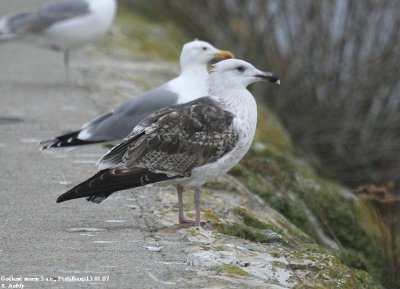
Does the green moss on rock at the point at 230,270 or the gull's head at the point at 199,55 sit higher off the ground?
the gull's head at the point at 199,55

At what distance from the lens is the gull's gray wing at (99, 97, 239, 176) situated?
5.41m

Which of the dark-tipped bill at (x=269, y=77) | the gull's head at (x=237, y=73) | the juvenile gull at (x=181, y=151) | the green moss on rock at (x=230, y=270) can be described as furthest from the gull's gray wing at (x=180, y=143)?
the green moss on rock at (x=230, y=270)

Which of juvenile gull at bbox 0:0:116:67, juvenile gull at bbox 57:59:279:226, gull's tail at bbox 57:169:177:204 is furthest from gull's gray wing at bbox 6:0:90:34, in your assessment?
gull's tail at bbox 57:169:177:204

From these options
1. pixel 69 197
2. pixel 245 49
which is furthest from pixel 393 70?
pixel 69 197

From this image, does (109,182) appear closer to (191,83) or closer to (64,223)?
(64,223)

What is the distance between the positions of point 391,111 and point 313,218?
9.98ft

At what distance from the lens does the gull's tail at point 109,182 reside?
5.25 metres

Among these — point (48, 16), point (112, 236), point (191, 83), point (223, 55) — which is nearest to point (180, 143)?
point (112, 236)

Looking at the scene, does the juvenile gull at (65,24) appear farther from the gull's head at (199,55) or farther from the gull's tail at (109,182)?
the gull's tail at (109,182)

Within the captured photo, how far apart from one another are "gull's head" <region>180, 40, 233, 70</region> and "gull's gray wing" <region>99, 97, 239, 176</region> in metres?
2.15

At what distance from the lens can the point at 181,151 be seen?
543cm

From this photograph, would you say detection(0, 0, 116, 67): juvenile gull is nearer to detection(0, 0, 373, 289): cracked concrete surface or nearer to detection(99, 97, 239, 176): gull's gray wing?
detection(0, 0, 373, 289): cracked concrete surface

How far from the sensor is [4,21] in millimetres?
10805

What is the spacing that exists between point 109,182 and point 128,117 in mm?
1825
